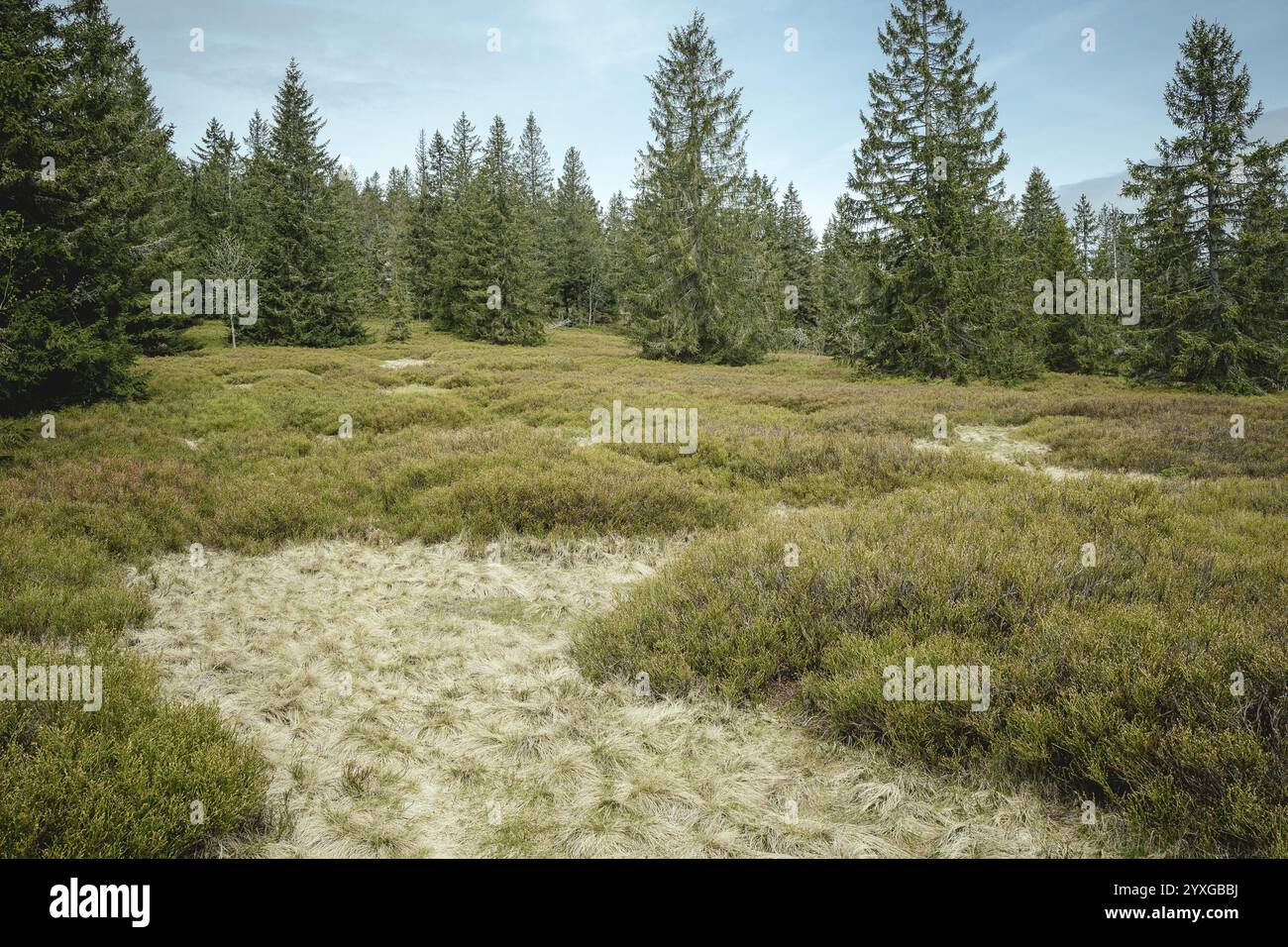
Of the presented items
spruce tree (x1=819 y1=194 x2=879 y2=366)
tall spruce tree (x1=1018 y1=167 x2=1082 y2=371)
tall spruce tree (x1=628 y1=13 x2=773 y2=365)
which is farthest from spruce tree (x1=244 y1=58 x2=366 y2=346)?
tall spruce tree (x1=1018 y1=167 x2=1082 y2=371)

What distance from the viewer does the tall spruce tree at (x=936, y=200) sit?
26.6 meters

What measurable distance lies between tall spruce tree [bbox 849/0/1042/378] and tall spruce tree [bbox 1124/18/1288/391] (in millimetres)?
5133

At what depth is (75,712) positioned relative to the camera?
12.0 ft

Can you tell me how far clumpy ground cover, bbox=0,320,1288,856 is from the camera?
3.15 meters

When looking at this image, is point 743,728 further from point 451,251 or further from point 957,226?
point 451,251

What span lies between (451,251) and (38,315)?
36537 mm

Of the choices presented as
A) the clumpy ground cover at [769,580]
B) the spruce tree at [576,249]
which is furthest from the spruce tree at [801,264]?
the clumpy ground cover at [769,580]

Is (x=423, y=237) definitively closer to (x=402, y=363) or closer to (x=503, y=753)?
(x=402, y=363)

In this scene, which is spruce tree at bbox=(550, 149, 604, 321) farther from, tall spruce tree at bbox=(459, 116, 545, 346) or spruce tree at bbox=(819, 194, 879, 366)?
spruce tree at bbox=(819, 194, 879, 366)

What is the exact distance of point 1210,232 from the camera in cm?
2419

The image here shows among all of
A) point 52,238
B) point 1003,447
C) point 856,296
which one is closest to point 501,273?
point 856,296

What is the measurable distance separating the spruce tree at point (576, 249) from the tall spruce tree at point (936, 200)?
1652 inches

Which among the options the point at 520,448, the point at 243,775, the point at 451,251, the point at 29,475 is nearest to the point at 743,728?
the point at 243,775

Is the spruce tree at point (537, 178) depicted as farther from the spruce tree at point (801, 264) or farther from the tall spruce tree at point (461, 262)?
the spruce tree at point (801, 264)
